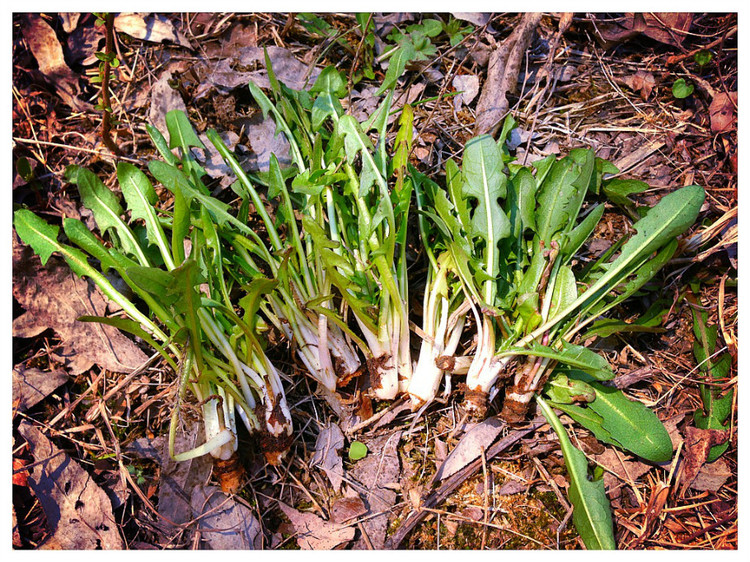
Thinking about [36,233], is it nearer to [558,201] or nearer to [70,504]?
[70,504]

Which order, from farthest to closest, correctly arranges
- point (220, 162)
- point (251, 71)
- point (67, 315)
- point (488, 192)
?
1. point (251, 71)
2. point (220, 162)
3. point (67, 315)
4. point (488, 192)

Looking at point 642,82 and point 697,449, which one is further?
point 642,82

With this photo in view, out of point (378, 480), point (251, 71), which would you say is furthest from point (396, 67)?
point (378, 480)

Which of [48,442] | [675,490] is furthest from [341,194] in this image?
[675,490]

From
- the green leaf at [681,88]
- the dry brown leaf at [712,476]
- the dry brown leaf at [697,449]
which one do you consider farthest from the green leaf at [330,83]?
the dry brown leaf at [712,476]

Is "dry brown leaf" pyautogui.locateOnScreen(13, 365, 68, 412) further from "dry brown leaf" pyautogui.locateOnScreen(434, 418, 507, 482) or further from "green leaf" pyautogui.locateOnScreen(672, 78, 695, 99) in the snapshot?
"green leaf" pyautogui.locateOnScreen(672, 78, 695, 99)

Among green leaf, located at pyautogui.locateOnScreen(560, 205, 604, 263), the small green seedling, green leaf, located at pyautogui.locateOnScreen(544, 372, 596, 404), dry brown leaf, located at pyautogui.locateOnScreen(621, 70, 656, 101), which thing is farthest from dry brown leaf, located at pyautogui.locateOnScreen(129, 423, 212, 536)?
the small green seedling
